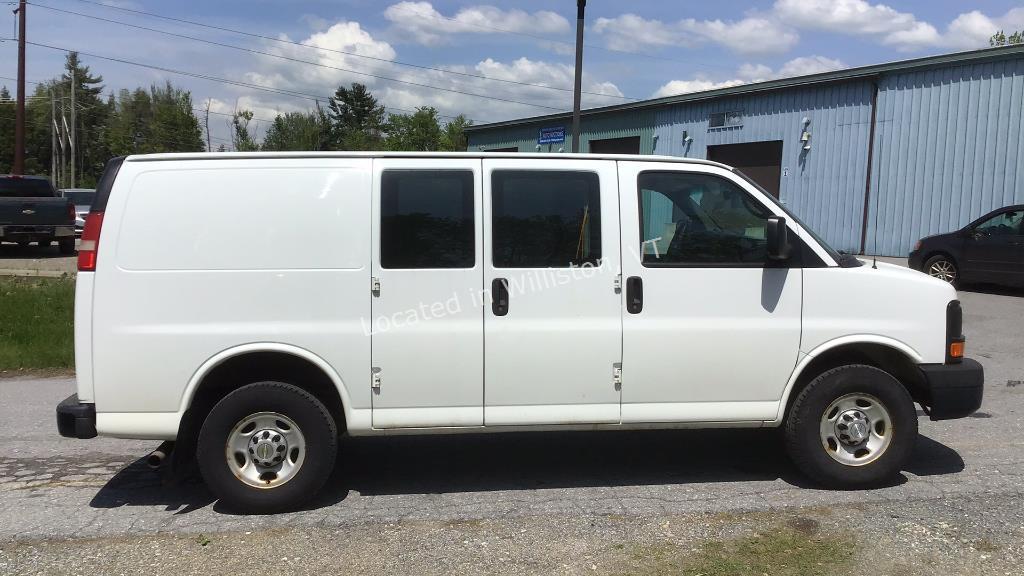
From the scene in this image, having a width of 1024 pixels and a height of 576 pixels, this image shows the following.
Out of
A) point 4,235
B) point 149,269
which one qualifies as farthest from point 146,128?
point 149,269

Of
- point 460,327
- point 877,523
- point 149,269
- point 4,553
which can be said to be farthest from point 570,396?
point 4,553

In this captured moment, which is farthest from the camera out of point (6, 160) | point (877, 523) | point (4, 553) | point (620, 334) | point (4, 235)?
point (6, 160)

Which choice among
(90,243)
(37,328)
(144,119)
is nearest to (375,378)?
(90,243)

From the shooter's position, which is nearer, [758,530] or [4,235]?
[758,530]

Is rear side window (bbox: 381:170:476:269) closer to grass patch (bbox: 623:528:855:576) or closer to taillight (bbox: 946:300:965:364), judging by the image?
grass patch (bbox: 623:528:855:576)

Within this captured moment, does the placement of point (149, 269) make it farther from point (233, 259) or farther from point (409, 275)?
point (409, 275)

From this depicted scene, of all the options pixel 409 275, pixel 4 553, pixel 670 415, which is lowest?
pixel 4 553

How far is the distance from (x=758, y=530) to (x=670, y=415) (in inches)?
33.2

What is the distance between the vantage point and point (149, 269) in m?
4.38

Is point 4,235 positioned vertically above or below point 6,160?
below

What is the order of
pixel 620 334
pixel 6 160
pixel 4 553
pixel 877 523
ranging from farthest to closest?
pixel 6 160 → pixel 620 334 → pixel 877 523 → pixel 4 553

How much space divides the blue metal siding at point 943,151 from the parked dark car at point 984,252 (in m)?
3.41

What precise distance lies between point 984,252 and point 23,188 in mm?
22550

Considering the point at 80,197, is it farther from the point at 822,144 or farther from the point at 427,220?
the point at 427,220
